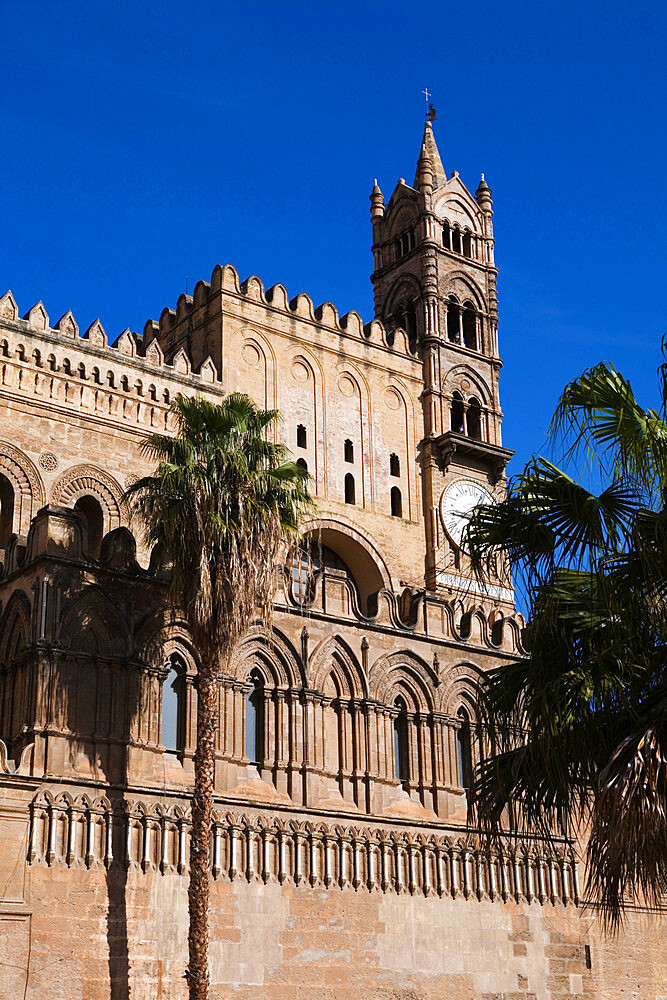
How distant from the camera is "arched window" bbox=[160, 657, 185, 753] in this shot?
81.5 feet

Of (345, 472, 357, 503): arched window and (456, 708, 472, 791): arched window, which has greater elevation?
(345, 472, 357, 503): arched window

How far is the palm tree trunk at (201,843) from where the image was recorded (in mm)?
20688

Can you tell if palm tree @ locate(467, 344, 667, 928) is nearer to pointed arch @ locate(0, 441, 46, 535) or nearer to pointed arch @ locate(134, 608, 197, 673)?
pointed arch @ locate(134, 608, 197, 673)

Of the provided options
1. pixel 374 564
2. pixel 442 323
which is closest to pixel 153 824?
pixel 374 564

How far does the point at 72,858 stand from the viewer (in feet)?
71.8

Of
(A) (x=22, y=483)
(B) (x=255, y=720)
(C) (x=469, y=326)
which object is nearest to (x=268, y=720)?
(B) (x=255, y=720)

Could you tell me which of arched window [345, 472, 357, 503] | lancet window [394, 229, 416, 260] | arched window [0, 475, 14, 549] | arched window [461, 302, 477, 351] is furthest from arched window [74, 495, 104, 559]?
lancet window [394, 229, 416, 260]

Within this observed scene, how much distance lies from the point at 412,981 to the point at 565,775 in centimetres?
1382

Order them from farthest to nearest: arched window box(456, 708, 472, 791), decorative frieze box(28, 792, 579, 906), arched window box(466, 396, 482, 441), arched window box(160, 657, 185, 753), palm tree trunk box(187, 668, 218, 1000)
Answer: arched window box(466, 396, 482, 441) < arched window box(456, 708, 472, 791) < arched window box(160, 657, 185, 753) < decorative frieze box(28, 792, 579, 906) < palm tree trunk box(187, 668, 218, 1000)

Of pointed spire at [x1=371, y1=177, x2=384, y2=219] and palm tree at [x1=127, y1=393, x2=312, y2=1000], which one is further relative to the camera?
pointed spire at [x1=371, y1=177, x2=384, y2=219]

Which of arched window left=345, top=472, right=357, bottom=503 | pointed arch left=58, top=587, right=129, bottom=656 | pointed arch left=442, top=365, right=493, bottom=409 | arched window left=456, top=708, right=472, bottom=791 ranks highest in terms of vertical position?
pointed arch left=442, top=365, right=493, bottom=409

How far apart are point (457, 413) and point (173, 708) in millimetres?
18882

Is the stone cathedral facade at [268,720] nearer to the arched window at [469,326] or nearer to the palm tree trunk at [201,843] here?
the palm tree trunk at [201,843]

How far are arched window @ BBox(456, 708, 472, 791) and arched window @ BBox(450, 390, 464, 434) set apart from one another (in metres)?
13.1
